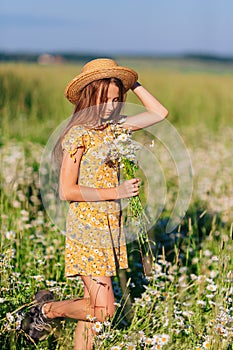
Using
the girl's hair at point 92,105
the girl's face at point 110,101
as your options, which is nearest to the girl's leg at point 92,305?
the girl's hair at point 92,105

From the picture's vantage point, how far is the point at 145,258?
4121 mm

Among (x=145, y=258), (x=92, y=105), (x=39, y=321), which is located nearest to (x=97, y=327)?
(x=39, y=321)

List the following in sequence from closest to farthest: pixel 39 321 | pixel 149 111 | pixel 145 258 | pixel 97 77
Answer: pixel 97 77 < pixel 39 321 < pixel 149 111 < pixel 145 258

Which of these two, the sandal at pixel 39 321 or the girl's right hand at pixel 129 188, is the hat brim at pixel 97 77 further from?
the sandal at pixel 39 321

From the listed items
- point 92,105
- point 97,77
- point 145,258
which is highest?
point 97,77

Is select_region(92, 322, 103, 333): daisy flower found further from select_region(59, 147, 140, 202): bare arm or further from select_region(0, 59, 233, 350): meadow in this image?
select_region(59, 147, 140, 202): bare arm

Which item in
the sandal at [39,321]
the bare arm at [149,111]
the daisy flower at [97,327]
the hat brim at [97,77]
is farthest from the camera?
the bare arm at [149,111]

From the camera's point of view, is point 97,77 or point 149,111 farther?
point 149,111

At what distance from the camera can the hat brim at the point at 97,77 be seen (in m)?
2.92

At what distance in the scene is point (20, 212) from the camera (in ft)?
14.5

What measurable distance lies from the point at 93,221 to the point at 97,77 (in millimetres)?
711

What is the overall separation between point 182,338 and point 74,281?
76 centimetres

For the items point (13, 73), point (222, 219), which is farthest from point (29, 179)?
point (13, 73)

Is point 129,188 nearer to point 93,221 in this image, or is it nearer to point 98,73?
point 93,221
